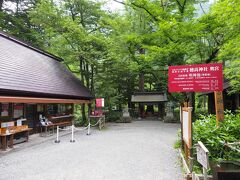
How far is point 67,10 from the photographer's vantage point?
1916 cm

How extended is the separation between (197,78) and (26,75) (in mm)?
8652

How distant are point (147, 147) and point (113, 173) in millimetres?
3408

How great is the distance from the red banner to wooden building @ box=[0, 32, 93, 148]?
21.1ft

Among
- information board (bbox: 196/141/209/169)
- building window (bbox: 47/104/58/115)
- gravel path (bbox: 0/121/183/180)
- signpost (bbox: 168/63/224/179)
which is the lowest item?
gravel path (bbox: 0/121/183/180)

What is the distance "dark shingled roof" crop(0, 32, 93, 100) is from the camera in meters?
9.23

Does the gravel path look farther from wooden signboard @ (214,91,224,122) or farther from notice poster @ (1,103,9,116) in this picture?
notice poster @ (1,103,9,116)

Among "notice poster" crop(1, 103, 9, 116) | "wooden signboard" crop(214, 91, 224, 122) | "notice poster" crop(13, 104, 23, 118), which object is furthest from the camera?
"notice poster" crop(13, 104, 23, 118)

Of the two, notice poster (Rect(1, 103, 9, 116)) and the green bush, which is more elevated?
notice poster (Rect(1, 103, 9, 116))

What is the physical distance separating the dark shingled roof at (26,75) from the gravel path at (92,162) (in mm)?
2702

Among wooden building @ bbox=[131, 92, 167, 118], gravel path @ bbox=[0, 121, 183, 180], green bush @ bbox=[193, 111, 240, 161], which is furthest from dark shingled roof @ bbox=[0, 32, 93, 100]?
wooden building @ bbox=[131, 92, 167, 118]

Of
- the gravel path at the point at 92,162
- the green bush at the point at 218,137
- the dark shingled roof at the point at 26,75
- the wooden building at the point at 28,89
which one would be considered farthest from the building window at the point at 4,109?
the green bush at the point at 218,137

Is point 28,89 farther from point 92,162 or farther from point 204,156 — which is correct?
point 204,156

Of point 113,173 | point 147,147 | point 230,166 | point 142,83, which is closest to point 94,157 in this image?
point 113,173

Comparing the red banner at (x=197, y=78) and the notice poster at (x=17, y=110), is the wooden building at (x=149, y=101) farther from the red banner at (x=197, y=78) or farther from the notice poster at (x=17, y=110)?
the red banner at (x=197, y=78)
